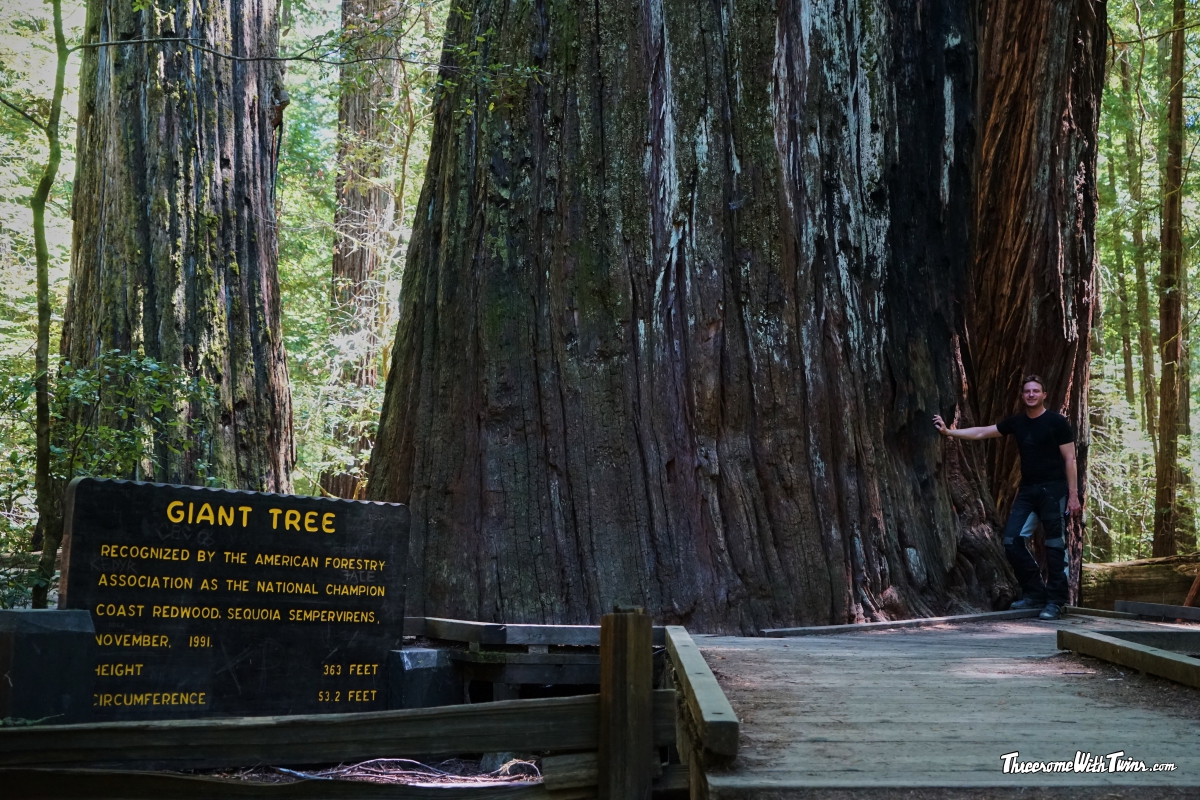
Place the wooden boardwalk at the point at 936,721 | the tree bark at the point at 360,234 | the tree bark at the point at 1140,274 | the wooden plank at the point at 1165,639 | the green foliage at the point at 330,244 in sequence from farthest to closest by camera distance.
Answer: the tree bark at the point at 1140,274
the tree bark at the point at 360,234
the green foliage at the point at 330,244
the wooden plank at the point at 1165,639
the wooden boardwalk at the point at 936,721

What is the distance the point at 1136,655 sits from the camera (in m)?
4.54

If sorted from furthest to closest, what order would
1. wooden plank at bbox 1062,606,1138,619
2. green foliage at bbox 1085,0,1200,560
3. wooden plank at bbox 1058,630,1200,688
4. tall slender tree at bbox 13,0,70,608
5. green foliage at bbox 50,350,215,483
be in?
1. green foliage at bbox 1085,0,1200,560
2. wooden plank at bbox 1062,606,1138,619
3. green foliage at bbox 50,350,215,483
4. tall slender tree at bbox 13,0,70,608
5. wooden plank at bbox 1058,630,1200,688

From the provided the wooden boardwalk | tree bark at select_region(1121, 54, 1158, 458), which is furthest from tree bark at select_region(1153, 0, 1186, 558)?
the wooden boardwalk

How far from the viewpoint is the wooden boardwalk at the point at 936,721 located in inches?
112

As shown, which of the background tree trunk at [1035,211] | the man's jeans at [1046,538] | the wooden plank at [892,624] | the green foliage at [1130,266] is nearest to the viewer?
the wooden plank at [892,624]

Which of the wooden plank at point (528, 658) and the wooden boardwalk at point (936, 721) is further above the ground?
the wooden boardwalk at point (936, 721)

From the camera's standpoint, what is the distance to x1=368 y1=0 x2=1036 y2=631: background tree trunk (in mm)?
6477

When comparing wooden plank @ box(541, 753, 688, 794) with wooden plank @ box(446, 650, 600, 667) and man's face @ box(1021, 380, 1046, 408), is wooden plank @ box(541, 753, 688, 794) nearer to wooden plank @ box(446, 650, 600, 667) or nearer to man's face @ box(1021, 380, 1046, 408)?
wooden plank @ box(446, 650, 600, 667)

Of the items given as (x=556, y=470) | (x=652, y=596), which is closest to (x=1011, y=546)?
(x=652, y=596)

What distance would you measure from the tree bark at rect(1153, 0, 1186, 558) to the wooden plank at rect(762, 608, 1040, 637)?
8880mm

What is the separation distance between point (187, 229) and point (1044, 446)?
6.62 metres

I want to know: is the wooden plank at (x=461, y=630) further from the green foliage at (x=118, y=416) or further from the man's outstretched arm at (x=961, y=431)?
the man's outstretched arm at (x=961, y=431)

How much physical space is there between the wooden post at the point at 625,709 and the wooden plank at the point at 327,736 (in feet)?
0.19

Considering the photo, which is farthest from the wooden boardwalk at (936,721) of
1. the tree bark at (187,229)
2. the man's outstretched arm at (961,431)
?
the tree bark at (187,229)
